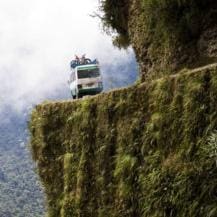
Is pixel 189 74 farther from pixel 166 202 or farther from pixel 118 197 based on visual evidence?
pixel 118 197

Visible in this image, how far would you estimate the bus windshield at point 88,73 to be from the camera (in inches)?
875

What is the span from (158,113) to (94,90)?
9.91 meters

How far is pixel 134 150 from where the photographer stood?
11.6 meters

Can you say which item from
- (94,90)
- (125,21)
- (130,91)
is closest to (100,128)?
(130,91)

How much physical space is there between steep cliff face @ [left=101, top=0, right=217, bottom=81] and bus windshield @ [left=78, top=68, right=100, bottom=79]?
5.80m

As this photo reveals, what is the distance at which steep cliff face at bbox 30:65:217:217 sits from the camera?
9.75 meters

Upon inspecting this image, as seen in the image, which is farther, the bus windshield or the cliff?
the bus windshield

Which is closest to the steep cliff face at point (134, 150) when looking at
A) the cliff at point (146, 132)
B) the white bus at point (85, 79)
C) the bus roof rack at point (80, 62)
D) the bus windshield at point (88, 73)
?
the cliff at point (146, 132)

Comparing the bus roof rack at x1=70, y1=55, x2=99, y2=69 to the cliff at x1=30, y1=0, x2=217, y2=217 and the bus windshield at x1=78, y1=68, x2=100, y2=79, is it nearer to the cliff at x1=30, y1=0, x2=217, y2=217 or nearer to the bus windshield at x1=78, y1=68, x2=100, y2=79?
the bus windshield at x1=78, y1=68, x2=100, y2=79

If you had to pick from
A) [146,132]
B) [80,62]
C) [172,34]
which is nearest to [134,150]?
[146,132]

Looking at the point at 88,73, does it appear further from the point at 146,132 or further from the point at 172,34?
the point at 146,132

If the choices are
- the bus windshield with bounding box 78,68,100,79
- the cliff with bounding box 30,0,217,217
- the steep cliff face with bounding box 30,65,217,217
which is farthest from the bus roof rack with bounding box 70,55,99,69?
the steep cliff face with bounding box 30,65,217,217

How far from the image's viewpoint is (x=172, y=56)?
48.4 feet

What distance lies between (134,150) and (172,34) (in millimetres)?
3778
